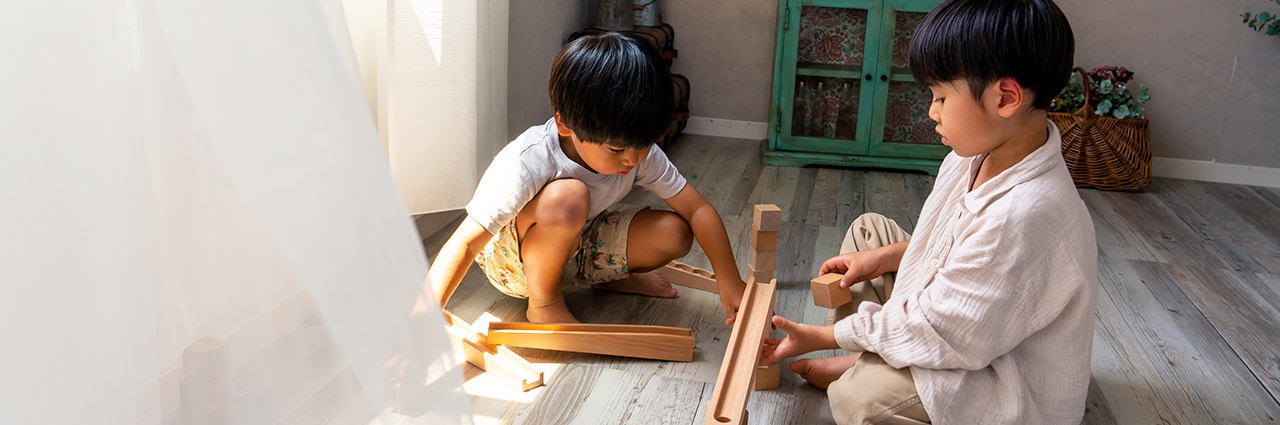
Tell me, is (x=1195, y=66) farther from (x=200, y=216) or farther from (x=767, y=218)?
(x=200, y=216)

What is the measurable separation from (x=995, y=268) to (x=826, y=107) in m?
1.68

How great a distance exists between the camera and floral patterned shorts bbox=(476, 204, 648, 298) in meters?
1.14

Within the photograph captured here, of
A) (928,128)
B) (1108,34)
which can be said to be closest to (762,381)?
(928,128)

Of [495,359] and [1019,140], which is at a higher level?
[1019,140]

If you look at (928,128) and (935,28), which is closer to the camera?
(935,28)

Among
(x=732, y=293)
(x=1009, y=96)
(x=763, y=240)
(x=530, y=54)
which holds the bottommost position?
(x=732, y=293)

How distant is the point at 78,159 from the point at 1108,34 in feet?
8.39

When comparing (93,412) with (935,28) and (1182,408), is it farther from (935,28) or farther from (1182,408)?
(1182,408)

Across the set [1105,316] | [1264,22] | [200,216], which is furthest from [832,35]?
[200,216]

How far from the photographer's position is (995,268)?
2.56 ft

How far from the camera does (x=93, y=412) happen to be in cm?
47

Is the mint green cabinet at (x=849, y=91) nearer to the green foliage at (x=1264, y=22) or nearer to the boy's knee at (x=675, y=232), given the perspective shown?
the green foliage at (x=1264, y=22)

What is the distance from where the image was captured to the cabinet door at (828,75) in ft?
7.61

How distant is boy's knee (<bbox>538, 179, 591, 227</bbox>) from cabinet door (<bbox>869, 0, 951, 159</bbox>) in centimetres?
153
